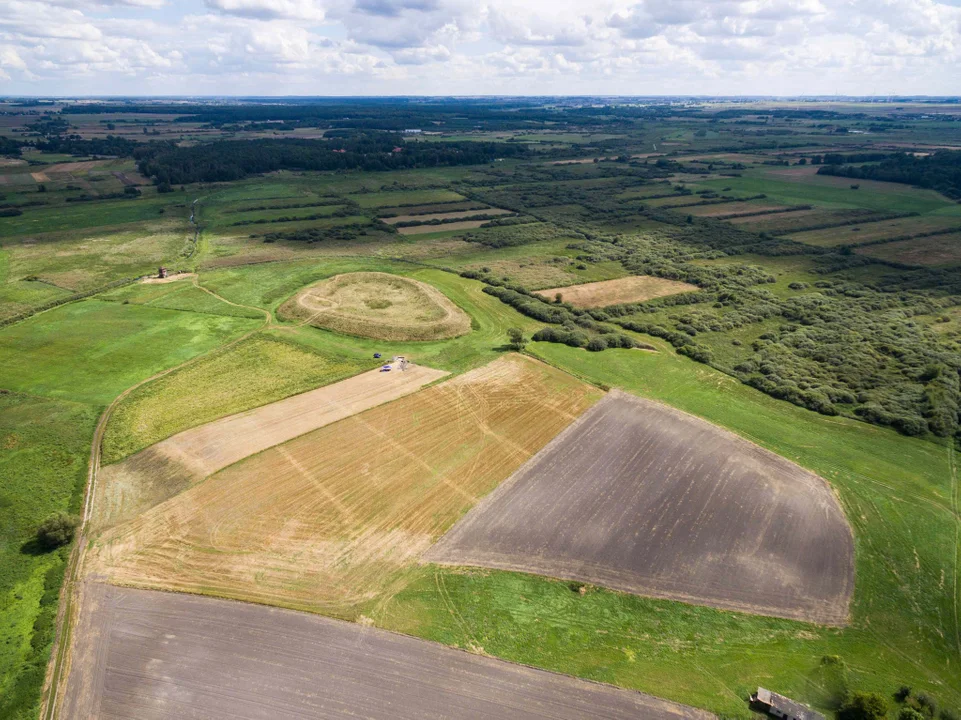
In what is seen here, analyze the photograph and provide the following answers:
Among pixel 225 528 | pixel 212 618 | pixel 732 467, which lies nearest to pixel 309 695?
pixel 212 618

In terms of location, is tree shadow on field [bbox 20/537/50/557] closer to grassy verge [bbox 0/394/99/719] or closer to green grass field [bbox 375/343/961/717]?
grassy verge [bbox 0/394/99/719]

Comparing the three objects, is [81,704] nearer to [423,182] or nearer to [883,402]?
[883,402]

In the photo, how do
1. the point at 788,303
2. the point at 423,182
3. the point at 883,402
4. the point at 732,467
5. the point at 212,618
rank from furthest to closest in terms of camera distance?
the point at 423,182, the point at 788,303, the point at 883,402, the point at 732,467, the point at 212,618

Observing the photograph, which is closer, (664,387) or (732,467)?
(732,467)

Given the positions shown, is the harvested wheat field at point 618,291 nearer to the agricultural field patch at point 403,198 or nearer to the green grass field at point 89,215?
the agricultural field patch at point 403,198

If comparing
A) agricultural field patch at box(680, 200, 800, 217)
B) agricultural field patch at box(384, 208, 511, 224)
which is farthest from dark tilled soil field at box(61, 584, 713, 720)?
agricultural field patch at box(680, 200, 800, 217)

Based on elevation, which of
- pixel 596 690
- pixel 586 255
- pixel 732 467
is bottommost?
pixel 596 690

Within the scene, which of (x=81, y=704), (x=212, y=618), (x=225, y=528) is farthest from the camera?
(x=225, y=528)
